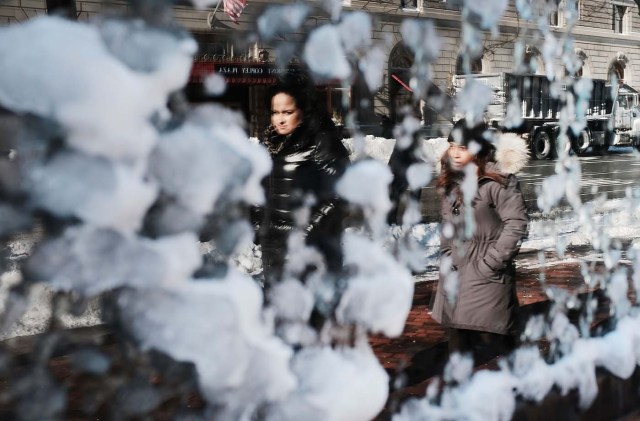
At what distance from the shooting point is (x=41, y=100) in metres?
1.29

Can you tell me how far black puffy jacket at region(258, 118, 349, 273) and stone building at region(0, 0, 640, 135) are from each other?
9.08m

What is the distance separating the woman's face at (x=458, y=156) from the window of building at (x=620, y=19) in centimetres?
3285

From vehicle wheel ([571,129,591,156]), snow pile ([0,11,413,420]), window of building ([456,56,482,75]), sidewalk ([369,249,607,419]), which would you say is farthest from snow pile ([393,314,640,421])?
window of building ([456,56,482,75])

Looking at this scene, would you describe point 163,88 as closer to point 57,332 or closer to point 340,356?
point 57,332

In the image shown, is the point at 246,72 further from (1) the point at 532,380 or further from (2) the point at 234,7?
(1) the point at 532,380

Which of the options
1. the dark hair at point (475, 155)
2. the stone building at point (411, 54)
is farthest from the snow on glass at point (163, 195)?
the stone building at point (411, 54)

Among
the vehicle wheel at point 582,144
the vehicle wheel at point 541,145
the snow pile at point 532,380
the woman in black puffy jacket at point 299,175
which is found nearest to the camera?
the snow pile at point 532,380

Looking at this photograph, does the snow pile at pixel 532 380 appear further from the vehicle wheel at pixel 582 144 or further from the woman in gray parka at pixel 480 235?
the vehicle wheel at pixel 582 144

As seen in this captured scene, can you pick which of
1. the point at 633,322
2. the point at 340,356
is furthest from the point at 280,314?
the point at 633,322

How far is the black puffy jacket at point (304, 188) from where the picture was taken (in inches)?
133

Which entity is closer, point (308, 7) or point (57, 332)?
point (57, 332)

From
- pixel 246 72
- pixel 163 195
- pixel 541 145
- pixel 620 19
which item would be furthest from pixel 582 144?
pixel 163 195

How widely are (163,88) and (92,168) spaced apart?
18 cm

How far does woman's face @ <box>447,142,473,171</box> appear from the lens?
355 cm
